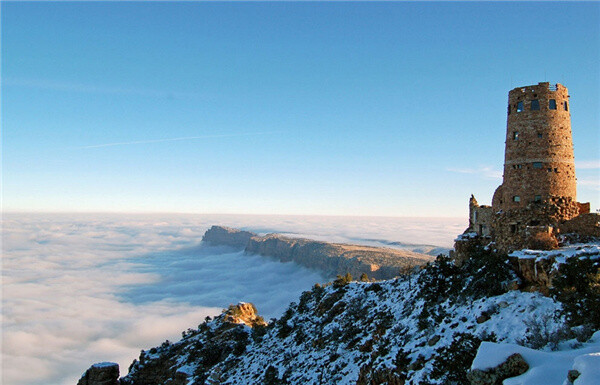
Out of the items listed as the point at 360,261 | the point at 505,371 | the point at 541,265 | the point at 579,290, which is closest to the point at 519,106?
the point at 541,265

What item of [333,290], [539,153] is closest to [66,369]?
[333,290]

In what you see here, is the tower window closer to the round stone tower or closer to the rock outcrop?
the round stone tower

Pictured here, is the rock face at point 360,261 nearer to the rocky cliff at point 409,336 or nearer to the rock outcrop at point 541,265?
the rocky cliff at point 409,336

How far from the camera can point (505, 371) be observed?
802 centimetres

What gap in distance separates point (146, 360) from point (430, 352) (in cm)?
3050

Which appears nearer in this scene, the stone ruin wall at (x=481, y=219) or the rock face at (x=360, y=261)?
the stone ruin wall at (x=481, y=219)

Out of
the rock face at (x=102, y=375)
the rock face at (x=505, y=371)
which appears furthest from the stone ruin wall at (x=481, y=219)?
the rock face at (x=102, y=375)

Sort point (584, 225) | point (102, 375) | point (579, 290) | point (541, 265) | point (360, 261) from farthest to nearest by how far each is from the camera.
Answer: point (360, 261) < point (102, 375) < point (584, 225) < point (541, 265) < point (579, 290)

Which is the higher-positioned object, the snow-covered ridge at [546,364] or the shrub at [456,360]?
the snow-covered ridge at [546,364]

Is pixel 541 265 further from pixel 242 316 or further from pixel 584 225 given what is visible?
pixel 242 316

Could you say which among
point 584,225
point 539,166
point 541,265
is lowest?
point 541,265

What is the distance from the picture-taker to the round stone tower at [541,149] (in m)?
21.1

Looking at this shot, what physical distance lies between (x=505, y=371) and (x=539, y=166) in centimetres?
1747

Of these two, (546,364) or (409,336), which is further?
(409,336)
